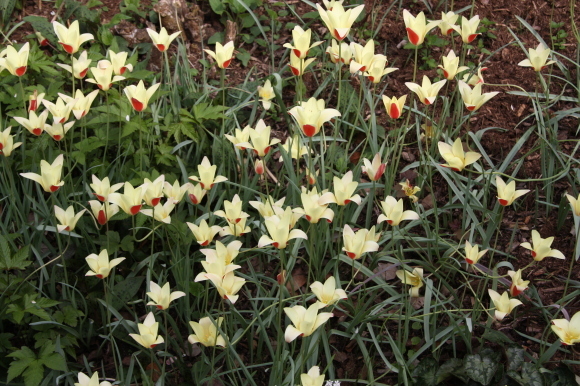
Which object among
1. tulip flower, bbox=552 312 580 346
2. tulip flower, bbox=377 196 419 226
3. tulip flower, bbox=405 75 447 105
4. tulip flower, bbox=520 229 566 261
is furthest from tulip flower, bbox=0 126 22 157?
tulip flower, bbox=552 312 580 346

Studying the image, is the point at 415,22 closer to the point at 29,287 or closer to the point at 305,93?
the point at 305,93

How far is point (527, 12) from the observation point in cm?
394

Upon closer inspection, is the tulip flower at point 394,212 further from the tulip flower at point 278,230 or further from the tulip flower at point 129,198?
the tulip flower at point 129,198

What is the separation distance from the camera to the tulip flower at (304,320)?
1.93 meters

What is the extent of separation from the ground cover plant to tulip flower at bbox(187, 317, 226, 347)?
12mm

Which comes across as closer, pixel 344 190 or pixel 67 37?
pixel 344 190

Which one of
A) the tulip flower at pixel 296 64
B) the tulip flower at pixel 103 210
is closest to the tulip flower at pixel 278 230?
the tulip flower at pixel 103 210

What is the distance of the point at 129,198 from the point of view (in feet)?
7.39

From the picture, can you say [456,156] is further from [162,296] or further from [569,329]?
[162,296]

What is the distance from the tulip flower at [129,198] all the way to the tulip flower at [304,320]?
69cm

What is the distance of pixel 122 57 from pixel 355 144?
1.31 metres

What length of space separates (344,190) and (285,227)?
38 centimetres

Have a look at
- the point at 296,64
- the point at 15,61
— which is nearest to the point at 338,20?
the point at 296,64

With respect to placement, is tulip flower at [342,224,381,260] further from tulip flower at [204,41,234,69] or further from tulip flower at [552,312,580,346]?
tulip flower at [204,41,234,69]
